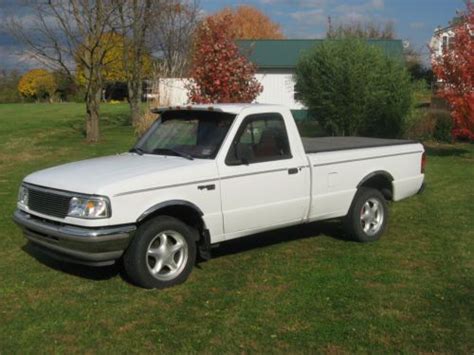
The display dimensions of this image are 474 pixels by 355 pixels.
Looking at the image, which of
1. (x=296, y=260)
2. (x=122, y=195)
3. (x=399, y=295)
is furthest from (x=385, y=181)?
(x=122, y=195)

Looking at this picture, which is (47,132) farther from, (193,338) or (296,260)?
(193,338)

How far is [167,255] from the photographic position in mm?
6016

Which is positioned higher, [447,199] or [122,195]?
[122,195]

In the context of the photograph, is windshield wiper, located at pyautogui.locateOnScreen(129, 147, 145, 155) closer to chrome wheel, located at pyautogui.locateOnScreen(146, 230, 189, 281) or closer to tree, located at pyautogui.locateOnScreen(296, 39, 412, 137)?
chrome wheel, located at pyautogui.locateOnScreen(146, 230, 189, 281)

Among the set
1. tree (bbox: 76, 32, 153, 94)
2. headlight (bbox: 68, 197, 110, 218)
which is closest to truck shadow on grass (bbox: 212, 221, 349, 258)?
headlight (bbox: 68, 197, 110, 218)

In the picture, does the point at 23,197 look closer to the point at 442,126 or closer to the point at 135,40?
the point at 442,126

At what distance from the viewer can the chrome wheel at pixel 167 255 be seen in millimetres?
5949

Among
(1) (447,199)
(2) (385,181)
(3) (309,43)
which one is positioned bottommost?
(1) (447,199)

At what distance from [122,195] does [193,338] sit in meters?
1.45

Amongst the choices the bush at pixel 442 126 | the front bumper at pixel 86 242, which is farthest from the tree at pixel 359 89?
the front bumper at pixel 86 242

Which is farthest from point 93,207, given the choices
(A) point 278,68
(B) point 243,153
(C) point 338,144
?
(A) point 278,68

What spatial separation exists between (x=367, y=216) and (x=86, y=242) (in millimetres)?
3793

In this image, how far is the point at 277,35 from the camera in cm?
7775

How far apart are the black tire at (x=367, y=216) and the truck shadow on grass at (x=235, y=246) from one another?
0.32 m
